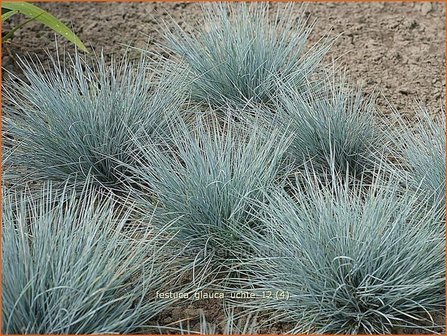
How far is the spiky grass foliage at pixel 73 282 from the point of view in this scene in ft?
6.61

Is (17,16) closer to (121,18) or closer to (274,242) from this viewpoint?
(121,18)

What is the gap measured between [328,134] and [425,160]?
39cm

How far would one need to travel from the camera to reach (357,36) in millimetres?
3773

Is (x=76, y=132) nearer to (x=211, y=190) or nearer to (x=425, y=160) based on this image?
(x=211, y=190)

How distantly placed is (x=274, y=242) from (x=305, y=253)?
0.13 m

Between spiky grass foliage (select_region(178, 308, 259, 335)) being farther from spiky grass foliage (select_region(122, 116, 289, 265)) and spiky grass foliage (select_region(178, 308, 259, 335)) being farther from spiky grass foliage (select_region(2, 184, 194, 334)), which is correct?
spiky grass foliage (select_region(122, 116, 289, 265))

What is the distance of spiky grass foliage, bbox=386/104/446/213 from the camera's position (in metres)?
2.62

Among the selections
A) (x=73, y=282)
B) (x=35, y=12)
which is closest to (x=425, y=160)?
(x=73, y=282)

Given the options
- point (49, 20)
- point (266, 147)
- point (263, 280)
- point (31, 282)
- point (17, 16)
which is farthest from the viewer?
point (17, 16)

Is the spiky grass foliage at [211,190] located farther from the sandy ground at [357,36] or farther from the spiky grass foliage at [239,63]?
the sandy ground at [357,36]

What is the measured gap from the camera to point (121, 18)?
3.88 m

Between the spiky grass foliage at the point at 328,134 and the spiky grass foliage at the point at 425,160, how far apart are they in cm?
10

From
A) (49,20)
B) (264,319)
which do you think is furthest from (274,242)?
(49,20)

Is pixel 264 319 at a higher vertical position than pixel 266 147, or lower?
lower
